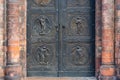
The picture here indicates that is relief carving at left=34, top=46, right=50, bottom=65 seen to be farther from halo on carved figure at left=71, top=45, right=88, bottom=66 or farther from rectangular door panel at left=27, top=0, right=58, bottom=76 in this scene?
halo on carved figure at left=71, top=45, right=88, bottom=66

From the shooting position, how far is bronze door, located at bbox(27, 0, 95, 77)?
1052cm

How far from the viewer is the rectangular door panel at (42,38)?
1053 cm

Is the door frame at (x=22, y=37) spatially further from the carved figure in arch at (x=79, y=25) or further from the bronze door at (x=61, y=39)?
the carved figure in arch at (x=79, y=25)

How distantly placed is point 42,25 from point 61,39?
2.23 ft

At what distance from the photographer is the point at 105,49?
982cm

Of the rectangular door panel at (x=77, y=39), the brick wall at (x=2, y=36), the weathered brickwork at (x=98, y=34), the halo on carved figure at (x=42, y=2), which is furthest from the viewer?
the halo on carved figure at (x=42, y=2)

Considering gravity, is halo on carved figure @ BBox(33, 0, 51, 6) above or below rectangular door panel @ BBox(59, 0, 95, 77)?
above

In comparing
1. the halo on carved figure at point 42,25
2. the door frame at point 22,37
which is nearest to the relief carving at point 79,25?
the door frame at point 22,37

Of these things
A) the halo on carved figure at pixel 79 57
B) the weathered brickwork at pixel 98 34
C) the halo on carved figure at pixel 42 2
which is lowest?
the halo on carved figure at pixel 79 57

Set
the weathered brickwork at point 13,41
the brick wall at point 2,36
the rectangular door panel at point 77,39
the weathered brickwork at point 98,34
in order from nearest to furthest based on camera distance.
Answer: the brick wall at point 2,36
the weathered brickwork at point 13,41
the weathered brickwork at point 98,34
the rectangular door panel at point 77,39

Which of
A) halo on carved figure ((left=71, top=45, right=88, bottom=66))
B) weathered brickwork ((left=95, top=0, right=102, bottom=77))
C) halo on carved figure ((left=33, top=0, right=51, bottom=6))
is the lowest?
halo on carved figure ((left=71, top=45, right=88, bottom=66))

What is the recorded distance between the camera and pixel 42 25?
1059cm

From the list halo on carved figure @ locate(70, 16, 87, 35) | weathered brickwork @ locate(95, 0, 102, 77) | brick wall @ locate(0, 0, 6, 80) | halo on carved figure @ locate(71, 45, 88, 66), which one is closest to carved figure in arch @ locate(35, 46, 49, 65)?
halo on carved figure @ locate(71, 45, 88, 66)

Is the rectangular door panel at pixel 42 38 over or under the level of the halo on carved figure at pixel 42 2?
under
